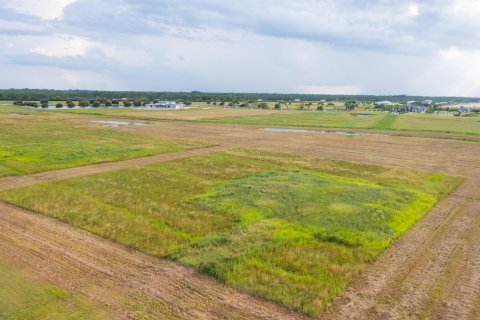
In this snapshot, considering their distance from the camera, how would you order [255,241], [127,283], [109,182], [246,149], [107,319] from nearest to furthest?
[107,319] → [127,283] → [255,241] → [109,182] → [246,149]

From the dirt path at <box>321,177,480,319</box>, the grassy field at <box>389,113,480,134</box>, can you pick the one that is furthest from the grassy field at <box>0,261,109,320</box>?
the grassy field at <box>389,113,480,134</box>

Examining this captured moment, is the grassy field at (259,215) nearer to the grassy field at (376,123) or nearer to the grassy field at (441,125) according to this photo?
the grassy field at (441,125)

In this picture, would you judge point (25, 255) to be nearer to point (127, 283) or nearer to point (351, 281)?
point (127, 283)

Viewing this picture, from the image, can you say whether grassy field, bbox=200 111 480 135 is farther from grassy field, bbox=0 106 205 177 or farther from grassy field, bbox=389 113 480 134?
grassy field, bbox=0 106 205 177

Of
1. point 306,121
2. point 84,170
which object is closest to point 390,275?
point 84,170

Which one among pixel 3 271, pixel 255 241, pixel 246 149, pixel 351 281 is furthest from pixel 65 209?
pixel 246 149

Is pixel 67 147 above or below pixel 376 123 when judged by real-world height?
below

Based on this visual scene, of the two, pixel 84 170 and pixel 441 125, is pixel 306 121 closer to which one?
pixel 441 125
